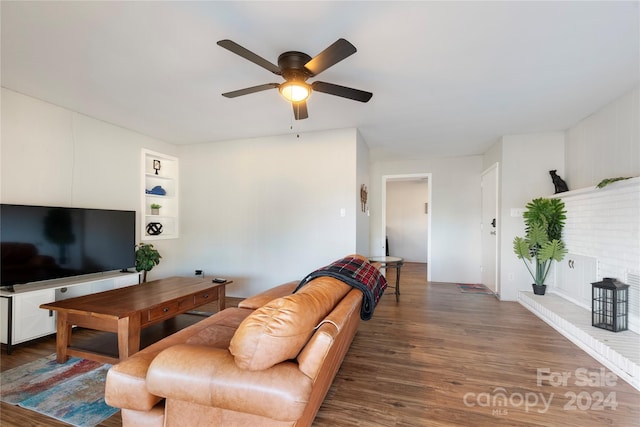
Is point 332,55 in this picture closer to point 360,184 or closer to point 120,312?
point 120,312

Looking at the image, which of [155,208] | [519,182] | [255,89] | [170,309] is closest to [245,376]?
[170,309]

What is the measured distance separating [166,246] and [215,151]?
1.78 metres

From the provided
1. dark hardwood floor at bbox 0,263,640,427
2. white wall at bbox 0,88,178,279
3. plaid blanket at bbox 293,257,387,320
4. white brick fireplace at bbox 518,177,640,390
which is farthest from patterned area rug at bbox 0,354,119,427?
white brick fireplace at bbox 518,177,640,390

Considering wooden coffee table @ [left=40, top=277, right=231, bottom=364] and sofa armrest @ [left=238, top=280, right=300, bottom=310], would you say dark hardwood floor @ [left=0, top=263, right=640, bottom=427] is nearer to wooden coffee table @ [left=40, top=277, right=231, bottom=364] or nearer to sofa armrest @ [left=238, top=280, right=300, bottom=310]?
wooden coffee table @ [left=40, top=277, right=231, bottom=364]

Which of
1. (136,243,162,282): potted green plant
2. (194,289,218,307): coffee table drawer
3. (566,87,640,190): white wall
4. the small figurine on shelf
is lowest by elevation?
(194,289,218,307): coffee table drawer

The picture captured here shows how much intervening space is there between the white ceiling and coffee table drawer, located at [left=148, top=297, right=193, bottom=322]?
2063 mm

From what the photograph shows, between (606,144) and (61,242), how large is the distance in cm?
609

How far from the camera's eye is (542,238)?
12.3 ft

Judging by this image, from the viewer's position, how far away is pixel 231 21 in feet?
6.02

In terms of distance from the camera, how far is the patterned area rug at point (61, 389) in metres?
1.74

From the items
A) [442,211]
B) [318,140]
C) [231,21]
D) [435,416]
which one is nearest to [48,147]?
[231,21]

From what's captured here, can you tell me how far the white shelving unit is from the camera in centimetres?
430

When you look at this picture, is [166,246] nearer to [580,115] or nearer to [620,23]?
[620,23]

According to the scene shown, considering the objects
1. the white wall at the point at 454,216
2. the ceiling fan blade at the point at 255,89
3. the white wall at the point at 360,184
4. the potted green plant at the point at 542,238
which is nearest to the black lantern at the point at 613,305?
the potted green plant at the point at 542,238
